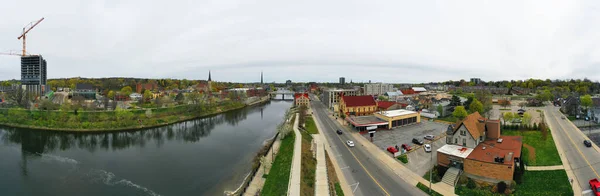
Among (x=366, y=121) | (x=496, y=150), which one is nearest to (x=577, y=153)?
(x=496, y=150)

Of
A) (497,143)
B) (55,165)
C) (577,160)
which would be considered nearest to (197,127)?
(55,165)

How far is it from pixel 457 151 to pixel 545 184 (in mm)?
5012

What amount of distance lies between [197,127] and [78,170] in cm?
2116

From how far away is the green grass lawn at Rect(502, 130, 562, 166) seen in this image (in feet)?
64.2

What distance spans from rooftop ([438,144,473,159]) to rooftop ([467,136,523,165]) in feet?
1.57

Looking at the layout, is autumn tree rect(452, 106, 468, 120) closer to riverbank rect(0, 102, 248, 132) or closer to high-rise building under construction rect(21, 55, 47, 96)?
riverbank rect(0, 102, 248, 132)

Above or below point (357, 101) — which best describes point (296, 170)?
below

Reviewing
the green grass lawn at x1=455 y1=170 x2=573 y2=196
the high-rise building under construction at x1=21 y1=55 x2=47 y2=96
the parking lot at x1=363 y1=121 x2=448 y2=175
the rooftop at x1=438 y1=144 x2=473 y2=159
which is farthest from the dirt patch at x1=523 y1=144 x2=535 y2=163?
the high-rise building under construction at x1=21 y1=55 x2=47 y2=96

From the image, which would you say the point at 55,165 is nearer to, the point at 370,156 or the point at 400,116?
the point at 370,156

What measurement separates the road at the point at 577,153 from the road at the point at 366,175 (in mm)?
10463

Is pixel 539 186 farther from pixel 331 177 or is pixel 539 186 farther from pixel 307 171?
pixel 307 171

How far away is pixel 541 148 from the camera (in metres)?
22.6

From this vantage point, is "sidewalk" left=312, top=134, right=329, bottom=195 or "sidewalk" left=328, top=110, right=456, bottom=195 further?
"sidewalk" left=328, top=110, right=456, bottom=195

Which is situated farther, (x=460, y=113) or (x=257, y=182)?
(x=460, y=113)
